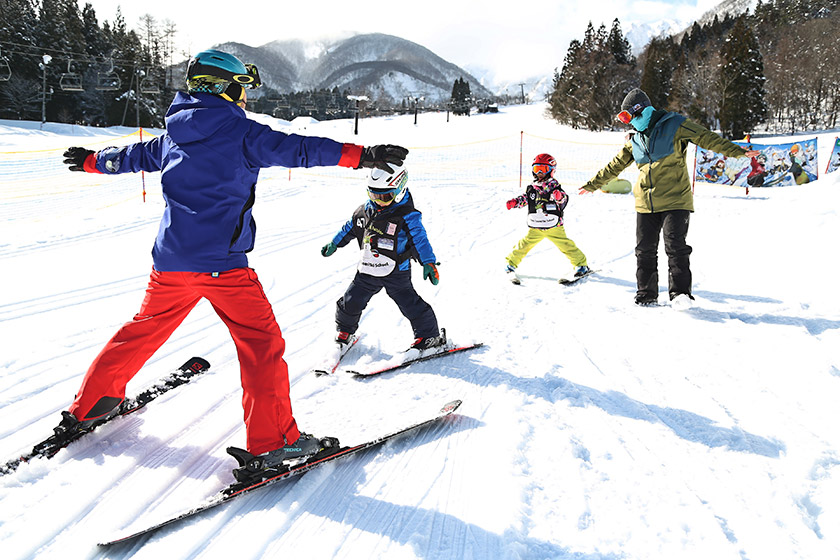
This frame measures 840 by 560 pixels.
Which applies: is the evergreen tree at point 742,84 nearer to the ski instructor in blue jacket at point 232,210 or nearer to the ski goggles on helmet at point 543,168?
the ski goggles on helmet at point 543,168

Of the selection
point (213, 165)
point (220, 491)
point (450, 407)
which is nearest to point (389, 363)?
point (450, 407)

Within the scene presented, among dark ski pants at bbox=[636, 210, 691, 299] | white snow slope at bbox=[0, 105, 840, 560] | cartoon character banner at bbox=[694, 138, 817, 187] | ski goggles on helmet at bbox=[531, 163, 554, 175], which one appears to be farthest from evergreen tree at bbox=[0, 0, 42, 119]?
dark ski pants at bbox=[636, 210, 691, 299]

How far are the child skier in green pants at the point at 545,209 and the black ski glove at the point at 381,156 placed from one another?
3.57 meters

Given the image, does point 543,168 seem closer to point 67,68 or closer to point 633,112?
point 633,112

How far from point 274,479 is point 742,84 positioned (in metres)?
40.9

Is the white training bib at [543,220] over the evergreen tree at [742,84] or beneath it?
beneath

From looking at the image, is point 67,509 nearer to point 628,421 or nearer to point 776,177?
point 628,421

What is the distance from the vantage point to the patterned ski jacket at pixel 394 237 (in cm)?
363

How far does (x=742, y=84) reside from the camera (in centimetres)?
3372

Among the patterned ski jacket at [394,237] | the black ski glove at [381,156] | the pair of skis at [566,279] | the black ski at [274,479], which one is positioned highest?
the black ski glove at [381,156]

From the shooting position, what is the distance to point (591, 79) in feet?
140

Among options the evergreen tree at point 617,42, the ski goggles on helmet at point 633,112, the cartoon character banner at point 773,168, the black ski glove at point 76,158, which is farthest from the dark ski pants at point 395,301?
the evergreen tree at point 617,42

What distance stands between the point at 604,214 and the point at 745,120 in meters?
31.5

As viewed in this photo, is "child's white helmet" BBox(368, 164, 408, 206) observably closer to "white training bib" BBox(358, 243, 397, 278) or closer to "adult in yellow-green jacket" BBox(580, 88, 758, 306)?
"white training bib" BBox(358, 243, 397, 278)
